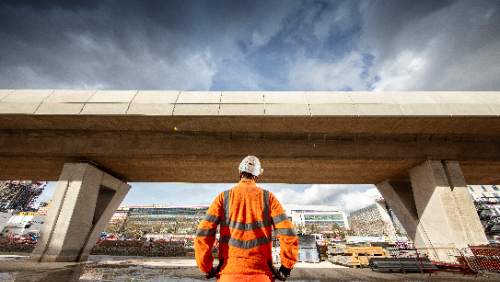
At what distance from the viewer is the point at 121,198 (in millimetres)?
16484

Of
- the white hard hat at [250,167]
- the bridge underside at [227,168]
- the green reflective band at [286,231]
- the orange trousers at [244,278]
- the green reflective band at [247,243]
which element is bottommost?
the orange trousers at [244,278]

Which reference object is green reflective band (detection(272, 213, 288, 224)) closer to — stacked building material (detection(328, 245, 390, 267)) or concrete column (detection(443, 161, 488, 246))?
concrete column (detection(443, 161, 488, 246))

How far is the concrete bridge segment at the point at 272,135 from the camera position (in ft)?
33.3

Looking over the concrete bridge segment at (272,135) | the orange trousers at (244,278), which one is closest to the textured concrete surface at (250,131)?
the concrete bridge segment at (272,135)

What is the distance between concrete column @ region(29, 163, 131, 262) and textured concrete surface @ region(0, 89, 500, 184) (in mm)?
948

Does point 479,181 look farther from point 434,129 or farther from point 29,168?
point 29,168

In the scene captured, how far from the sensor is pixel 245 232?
2.17 m

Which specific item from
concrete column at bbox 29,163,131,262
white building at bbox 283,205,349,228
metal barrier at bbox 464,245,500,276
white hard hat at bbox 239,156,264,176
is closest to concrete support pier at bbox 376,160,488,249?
metal barrier at bbox 464,245,500,276

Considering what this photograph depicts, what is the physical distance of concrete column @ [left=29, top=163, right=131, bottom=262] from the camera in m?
10.9

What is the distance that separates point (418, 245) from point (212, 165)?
43.6 feet

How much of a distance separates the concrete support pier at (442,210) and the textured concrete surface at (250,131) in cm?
75

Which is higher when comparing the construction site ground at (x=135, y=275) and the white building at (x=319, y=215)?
the white building at (x=319, y=215)

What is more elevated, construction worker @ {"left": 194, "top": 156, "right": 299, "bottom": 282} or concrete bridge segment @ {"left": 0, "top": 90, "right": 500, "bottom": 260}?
concrete bridge segment @ {"left": 0, "top": 90, "right": 500, "bottom": 260}

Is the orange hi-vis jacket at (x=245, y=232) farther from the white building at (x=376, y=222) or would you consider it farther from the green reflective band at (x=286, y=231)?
the white building at (x=376, y=222)
